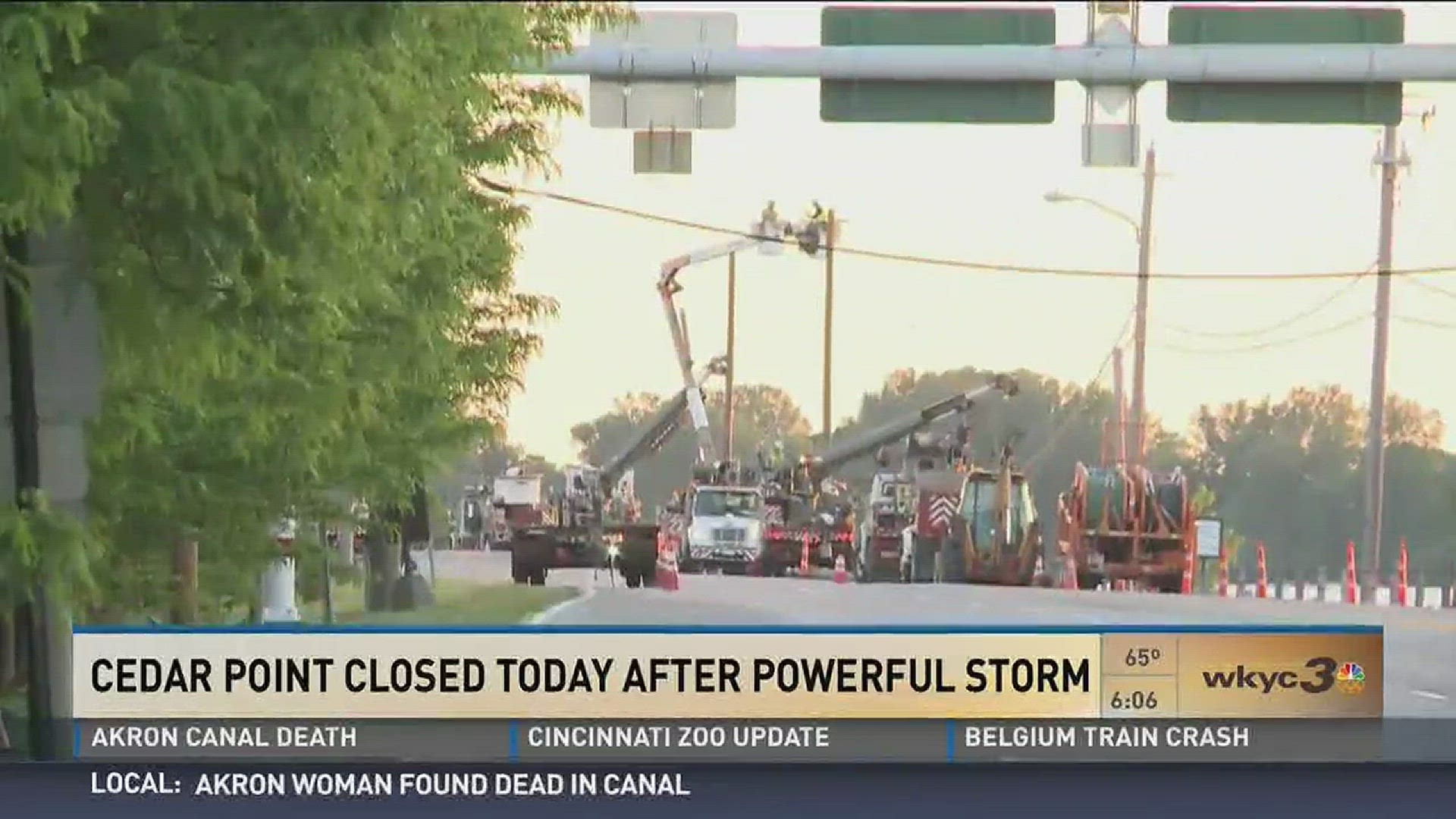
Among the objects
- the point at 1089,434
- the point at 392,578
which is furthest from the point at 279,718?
the point at 1089,434

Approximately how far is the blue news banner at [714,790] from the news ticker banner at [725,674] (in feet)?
0.79

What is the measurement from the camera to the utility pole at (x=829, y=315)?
44.0ft

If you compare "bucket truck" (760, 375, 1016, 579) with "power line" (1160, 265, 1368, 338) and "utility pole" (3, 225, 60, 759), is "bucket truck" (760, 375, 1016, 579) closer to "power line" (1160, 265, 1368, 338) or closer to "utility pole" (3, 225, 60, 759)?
"power line" (1160, 265, 1368, 338)

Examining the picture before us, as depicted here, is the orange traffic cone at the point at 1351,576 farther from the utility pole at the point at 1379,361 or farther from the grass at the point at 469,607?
the grass at the point at 469,607

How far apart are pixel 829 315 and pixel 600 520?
140 centimetres

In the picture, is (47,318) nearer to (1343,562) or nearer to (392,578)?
(392,578)

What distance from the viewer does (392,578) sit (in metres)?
13.2

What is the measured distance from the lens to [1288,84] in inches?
547

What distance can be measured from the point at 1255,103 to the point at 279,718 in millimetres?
5313

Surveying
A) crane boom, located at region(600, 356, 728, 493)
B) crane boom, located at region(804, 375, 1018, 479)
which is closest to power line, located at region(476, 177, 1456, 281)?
crane boom, located at region(804, 375, 1018, 479)

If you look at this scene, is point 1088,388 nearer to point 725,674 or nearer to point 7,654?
point 725,674

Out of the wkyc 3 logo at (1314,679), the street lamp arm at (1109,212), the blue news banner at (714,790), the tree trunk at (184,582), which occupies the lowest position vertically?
the blue news banner at (714,790)

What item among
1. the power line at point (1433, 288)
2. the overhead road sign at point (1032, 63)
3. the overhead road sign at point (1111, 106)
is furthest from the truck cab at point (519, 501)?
the power line at point (1433, 288)

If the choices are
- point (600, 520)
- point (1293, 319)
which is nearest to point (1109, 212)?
point (1293, 319)
